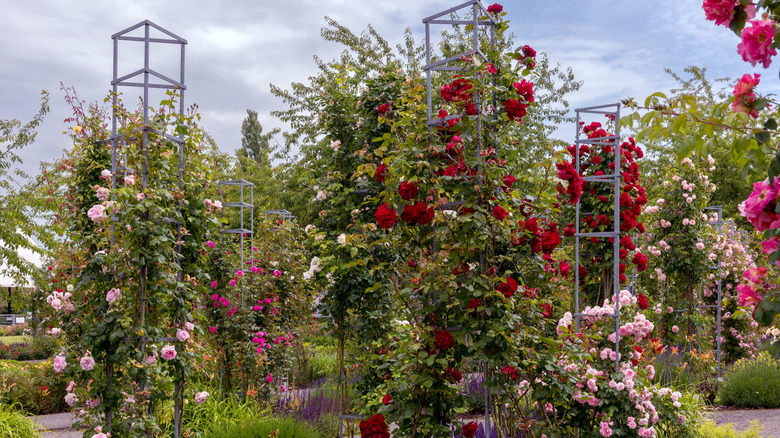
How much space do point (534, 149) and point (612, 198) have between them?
940cm

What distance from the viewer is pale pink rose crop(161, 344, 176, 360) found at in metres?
3.92

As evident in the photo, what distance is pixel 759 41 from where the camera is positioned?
1.64 m

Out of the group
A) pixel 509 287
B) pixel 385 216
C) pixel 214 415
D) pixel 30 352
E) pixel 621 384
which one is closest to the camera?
pixel 509 287

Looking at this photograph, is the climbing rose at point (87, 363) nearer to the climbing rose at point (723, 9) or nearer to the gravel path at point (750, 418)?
the climbing rose at point (723, 9)

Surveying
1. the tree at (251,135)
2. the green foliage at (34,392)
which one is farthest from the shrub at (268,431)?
the tree at (251,135)

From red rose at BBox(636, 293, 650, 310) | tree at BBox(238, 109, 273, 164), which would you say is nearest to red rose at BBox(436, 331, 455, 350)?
red rose at BBox(636, 293, 650, 310)

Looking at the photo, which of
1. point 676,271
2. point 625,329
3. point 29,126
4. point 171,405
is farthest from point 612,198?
point 29,126

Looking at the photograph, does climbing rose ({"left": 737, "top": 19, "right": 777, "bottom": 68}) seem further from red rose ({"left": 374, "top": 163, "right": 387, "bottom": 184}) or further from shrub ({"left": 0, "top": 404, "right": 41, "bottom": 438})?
shrub ({"left": 0, "top": 404, "right": 41, "bottom": 438})

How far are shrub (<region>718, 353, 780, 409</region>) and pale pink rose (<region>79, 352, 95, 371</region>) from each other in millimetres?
7096

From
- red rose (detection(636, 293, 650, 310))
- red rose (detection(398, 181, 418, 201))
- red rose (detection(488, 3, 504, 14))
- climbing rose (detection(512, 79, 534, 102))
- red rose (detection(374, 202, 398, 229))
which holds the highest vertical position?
red rose (detection(488, 3, 504, 14))

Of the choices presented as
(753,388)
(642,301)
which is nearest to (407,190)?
(642,301)

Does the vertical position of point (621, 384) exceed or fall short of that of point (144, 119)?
it falls short

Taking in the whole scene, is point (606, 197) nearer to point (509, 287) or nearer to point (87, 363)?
point (509, 287)

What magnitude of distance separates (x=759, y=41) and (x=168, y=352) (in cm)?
360
